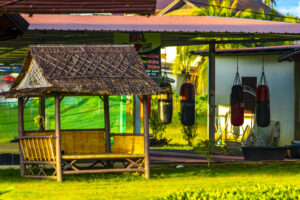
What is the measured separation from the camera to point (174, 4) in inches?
2100

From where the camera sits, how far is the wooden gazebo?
44.3ft

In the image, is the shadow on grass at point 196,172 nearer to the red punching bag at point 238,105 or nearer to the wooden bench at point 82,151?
the wooden bench at point 82,151

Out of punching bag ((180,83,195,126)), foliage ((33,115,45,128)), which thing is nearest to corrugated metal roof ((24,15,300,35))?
punching bag ((180,83,195,126))

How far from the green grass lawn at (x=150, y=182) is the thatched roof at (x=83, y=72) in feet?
5.92

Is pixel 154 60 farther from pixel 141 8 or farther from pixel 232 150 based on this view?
pixel 141 8

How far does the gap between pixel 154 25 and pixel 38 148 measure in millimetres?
4118

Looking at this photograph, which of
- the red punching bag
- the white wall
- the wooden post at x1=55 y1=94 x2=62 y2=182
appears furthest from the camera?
the white wall

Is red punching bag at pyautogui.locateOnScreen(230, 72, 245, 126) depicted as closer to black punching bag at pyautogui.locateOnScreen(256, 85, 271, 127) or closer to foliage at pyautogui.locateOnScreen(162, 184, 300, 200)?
black punching bag at pyautogui.locateOnScreen(256, 85, 271, 127)

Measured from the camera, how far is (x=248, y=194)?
838 cm

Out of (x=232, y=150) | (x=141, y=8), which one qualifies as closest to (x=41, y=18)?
(x=232, y=150)

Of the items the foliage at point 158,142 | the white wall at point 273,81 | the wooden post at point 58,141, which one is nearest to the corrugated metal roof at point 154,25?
the wooden post at point 58,141

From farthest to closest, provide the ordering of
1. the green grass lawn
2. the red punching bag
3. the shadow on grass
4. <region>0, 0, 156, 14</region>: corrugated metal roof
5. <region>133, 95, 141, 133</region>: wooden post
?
1. the red punching bag
2. <region>133, 95, 141, 133</region>: wooden post
3. the shadow on grass
4. the green grass lawn
5. <region>0, 0, 156, 14</region>: corrugated metal roof

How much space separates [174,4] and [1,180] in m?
40.9

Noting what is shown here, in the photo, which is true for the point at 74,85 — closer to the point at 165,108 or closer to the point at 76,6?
the point at 76,6
